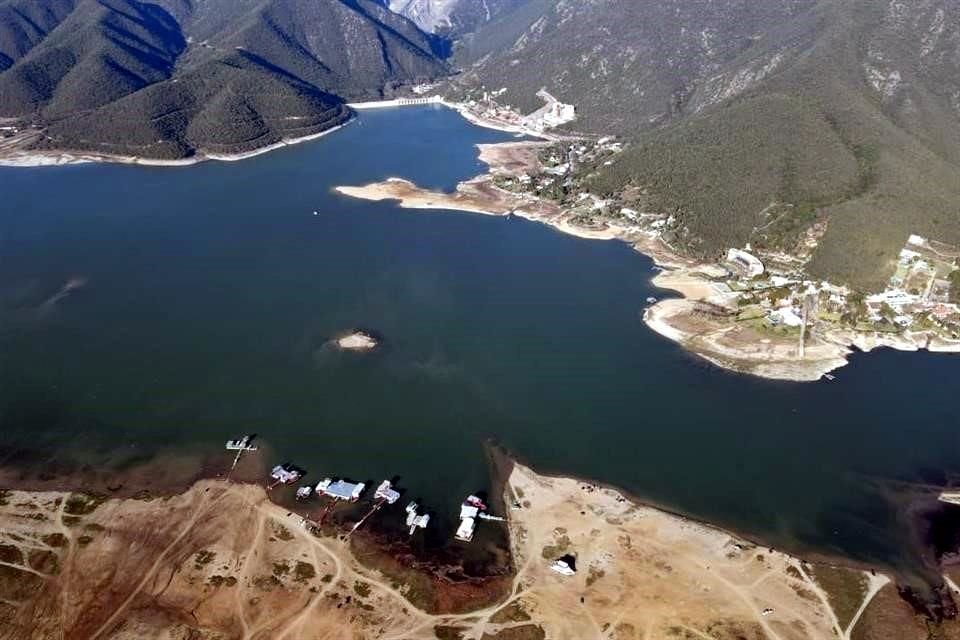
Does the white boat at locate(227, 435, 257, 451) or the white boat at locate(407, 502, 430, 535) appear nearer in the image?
the white boat at locate(407, 502, 430, 535)

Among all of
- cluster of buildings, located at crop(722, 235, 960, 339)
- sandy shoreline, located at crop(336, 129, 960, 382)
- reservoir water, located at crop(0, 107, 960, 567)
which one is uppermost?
cluster of buildings, located at crop(722, 235, 960, 339)

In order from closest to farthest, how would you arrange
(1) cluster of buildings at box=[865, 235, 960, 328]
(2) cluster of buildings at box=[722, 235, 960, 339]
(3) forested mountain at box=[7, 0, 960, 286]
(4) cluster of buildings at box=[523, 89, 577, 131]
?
1. (2) cluster of buildings at box=[722, 235, 960, 339]
2. (1) cluster of buildings at box=[865, 235, 960, 328]
3. (3) forested mountain at box=[7, 0, 960, 286]
4. (4) cluster of buildings at box=[523, 89, 577, 131]

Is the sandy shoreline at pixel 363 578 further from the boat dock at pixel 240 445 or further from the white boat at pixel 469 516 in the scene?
the boat dock at pixel 240 445

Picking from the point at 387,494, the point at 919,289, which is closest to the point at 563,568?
the point at 387,494

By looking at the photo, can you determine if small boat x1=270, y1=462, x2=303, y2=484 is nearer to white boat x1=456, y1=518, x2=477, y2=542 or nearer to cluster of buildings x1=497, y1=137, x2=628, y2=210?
white boat x1=456, y1=518, x2=477, y2=542

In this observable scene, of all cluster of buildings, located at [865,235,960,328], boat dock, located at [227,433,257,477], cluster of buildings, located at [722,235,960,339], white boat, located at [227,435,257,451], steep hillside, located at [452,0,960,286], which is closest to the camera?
boat dock, located at [227,433,257,477]

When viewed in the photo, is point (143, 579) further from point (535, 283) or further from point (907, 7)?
point (907, 7)

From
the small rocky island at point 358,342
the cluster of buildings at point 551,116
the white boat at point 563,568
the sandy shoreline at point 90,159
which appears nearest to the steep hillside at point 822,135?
the cluster of buildings at point 551,116

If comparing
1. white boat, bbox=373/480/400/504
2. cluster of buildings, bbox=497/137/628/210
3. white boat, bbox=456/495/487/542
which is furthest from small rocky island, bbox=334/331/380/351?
cluster of buildings, bbox=497/137/628/210
